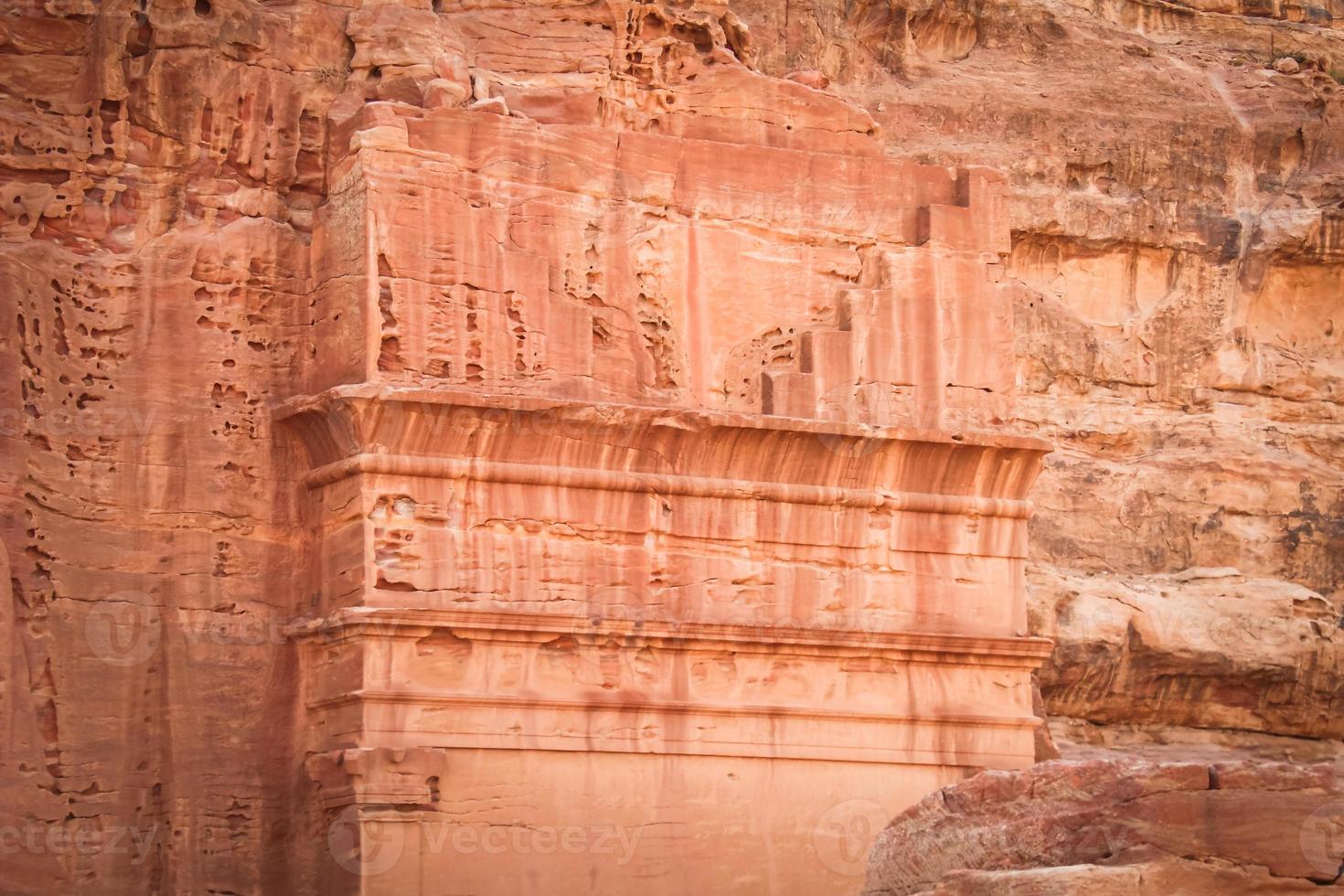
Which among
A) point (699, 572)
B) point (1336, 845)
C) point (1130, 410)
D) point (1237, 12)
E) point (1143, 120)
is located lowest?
point (1336, 845)

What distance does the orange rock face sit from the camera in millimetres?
14766

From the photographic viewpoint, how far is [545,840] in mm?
14898

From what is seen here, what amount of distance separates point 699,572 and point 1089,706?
6305 mm

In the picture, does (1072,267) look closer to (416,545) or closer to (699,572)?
(699,572)

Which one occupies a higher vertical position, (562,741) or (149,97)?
(149,97)

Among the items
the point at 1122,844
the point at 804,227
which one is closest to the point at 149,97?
the point at 804,227

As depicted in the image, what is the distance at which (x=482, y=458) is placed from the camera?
15156 mm

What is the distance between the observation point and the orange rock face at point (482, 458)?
14.8 m
